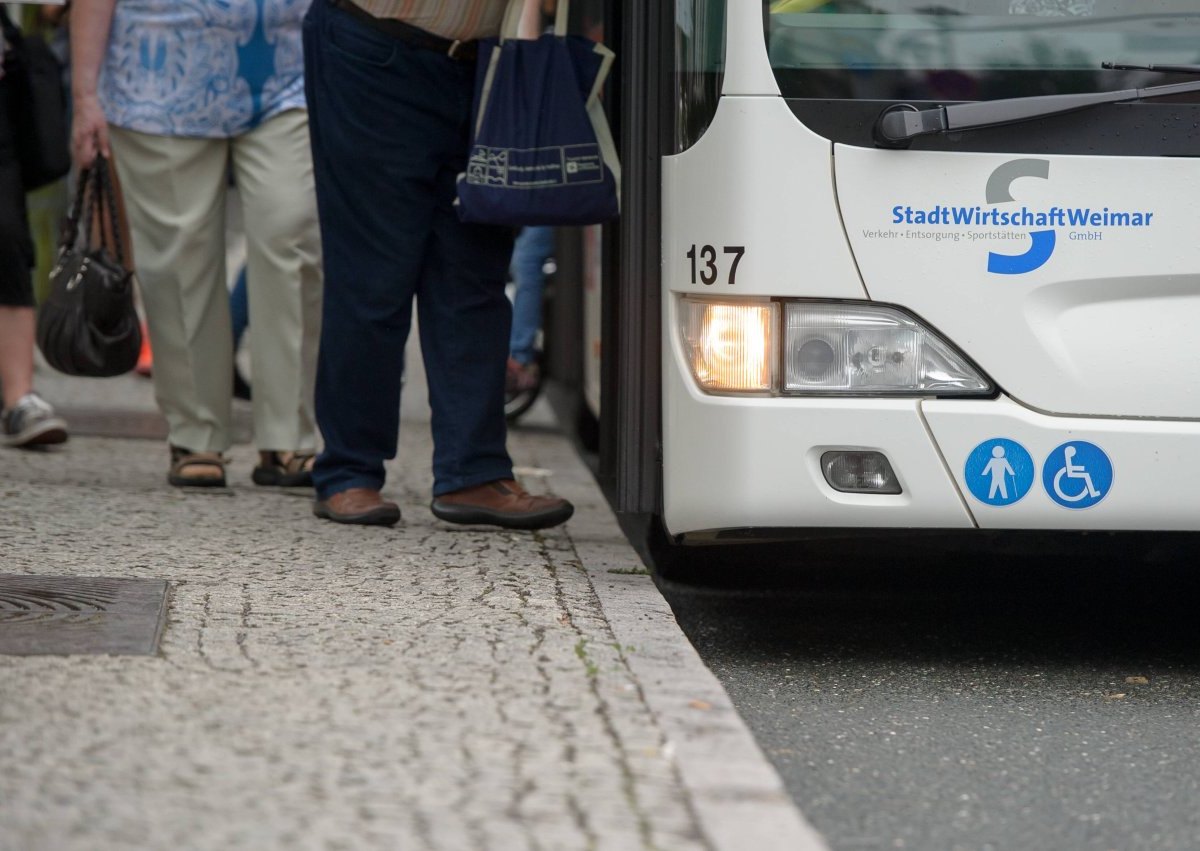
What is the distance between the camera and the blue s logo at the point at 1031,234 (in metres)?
3.56

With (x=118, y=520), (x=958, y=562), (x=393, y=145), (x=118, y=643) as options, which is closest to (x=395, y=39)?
(x=393, y=145)

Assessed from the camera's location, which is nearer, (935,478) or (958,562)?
(935,478)

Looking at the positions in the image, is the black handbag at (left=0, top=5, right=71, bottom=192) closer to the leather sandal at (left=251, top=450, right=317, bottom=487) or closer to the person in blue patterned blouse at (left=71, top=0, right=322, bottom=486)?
the person in blue patterned blouse at (left=71, top=0, right=322, bottom=486)

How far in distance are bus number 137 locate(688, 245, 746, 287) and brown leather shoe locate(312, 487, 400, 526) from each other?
1451mm

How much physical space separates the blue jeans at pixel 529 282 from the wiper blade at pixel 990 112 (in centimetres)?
410

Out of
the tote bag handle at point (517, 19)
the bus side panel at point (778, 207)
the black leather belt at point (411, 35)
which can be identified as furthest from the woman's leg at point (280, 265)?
the bus side panel at point (778, 207)

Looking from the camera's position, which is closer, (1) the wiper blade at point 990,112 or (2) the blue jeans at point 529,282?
(1) the wiper blade at point 990,112

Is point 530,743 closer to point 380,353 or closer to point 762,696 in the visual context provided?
point 762,696

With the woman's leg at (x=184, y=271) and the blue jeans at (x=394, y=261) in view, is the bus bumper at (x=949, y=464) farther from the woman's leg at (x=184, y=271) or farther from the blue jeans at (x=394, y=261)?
the woman's leg at (x=184, y=271)

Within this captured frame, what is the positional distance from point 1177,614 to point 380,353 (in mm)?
2153

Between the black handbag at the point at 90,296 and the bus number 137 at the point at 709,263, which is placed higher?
the bus number 137 at the point at 709,263

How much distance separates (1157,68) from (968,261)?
52 cm

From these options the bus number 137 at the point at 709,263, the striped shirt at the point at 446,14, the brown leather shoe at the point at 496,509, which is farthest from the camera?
the brown leather shoe at the point at 496,509

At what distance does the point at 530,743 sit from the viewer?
282 cm
